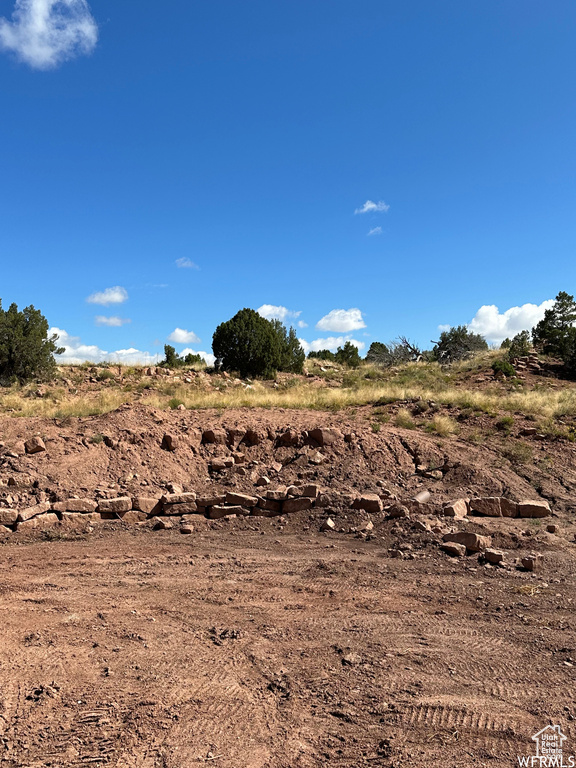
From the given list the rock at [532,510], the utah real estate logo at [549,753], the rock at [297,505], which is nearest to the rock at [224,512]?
the rock at [297,505]

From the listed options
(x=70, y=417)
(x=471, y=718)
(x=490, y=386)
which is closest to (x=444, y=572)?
(x=471, y=718)

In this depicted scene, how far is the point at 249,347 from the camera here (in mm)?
25562

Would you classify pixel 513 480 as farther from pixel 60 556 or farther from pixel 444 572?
pixel 60 556

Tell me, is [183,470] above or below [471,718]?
above

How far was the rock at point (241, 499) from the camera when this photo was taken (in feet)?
32.1

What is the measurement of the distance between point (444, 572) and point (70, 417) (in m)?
9.88

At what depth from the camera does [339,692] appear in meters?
4.10

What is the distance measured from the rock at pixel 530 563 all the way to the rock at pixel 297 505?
12.6 ft

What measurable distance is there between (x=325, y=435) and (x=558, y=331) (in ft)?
71.4

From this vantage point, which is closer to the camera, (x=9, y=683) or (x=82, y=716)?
(x=82, y=716)

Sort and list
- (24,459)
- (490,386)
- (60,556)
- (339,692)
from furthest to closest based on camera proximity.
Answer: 1. (490,386)
2. (24,459)
3. (60,556)
4. (339,692)

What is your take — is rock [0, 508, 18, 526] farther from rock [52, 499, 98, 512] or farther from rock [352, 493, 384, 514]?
rock [352, 493, 384, 514]

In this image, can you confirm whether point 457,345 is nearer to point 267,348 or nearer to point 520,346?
point 520,346

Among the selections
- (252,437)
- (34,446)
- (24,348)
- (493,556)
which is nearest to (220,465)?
(252,437)
